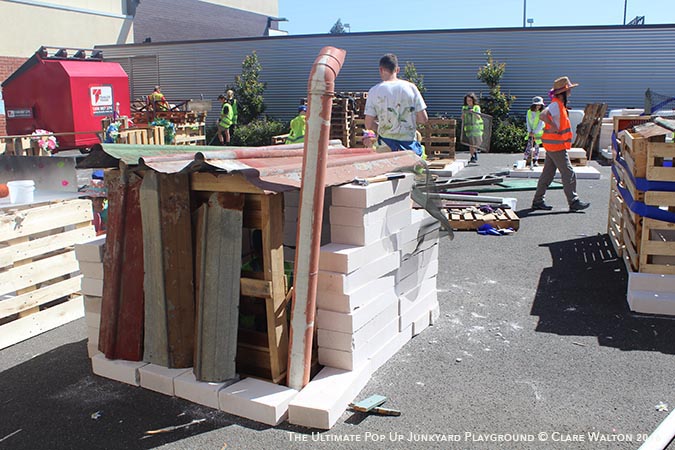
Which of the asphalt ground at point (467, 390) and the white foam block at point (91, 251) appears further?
the white foam block at point (91, 251)

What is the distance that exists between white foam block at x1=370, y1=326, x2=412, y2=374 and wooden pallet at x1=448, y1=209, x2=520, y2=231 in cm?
421

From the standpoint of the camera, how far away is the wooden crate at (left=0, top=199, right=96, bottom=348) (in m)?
5.23

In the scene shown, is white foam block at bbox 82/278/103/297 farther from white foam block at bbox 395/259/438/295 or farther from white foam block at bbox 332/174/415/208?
white foam block at bbox 395/259/438/295

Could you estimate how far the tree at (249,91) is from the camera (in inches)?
1032

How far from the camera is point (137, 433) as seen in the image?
3766 mm

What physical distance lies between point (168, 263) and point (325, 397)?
1320 mm

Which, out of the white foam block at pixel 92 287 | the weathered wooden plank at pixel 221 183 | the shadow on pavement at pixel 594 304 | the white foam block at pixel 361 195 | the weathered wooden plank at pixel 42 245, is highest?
the weathered wooden plank at pixel 221 183

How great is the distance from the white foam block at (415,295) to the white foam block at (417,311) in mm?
23

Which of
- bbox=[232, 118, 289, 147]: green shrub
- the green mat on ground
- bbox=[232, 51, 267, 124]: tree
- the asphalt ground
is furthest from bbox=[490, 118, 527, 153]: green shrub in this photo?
the asphalt ground

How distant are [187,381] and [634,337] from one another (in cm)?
345

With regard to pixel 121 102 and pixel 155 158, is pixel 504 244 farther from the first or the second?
pixel 121 102

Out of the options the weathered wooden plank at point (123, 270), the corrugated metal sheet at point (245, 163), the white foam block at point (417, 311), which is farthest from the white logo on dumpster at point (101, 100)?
the white foam block at point (417, 311)

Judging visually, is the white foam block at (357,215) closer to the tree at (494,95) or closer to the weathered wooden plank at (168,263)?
the weathered wooden plank at (168,263)

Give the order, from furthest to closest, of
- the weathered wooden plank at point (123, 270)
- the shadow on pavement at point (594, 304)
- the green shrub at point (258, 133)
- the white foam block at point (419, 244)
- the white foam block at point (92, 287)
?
the green shrub at point (258, 133) → the shadow on pavement at point (594, 304) → the white foam block at point (419, 244) → the white foam block at point (92, 287) → the weathered wooden plank at point (123, 270)
